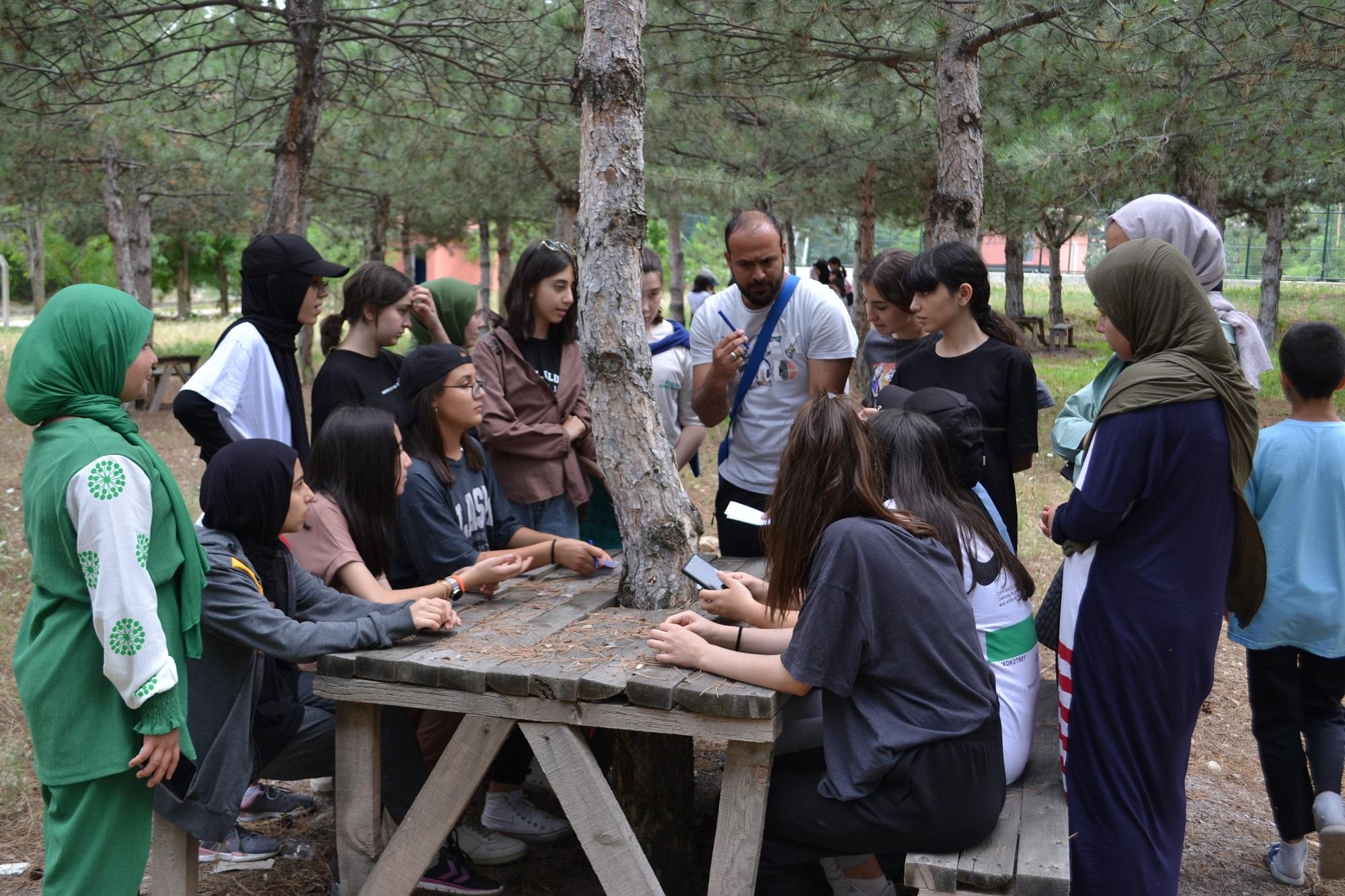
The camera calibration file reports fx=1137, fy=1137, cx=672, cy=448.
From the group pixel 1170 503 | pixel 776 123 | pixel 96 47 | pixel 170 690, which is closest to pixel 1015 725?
pixel 1170 503

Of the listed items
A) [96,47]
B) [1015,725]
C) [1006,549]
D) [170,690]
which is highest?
[96,47]

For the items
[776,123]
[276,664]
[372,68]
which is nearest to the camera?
[276,664]

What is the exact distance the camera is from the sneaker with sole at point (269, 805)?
12.1 ft

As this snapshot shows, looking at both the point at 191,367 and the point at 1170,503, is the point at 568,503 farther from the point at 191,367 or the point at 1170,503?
the point at 191,367

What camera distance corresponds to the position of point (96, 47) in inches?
278

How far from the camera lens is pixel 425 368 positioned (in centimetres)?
337

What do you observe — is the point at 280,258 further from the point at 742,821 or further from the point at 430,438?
the point at 742,821

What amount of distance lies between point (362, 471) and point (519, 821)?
1.25 m

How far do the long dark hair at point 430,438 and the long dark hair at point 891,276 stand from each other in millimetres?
1517

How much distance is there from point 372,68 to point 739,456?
18.7 feet

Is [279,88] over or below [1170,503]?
over

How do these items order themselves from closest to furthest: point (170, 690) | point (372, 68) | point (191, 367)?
point (170, 690), point (372, 68), point (191, 367)

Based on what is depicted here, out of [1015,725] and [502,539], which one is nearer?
[1015,725]

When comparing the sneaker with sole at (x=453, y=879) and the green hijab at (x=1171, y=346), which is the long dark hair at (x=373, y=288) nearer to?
the sneaker with sole at (x=453, y=879)
